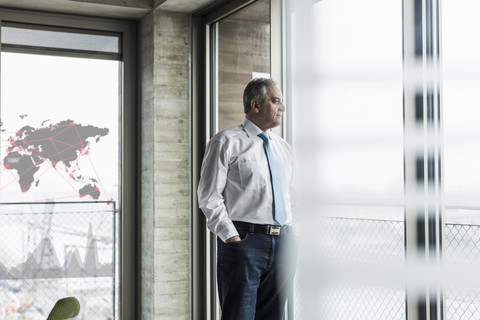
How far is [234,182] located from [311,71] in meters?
0.76

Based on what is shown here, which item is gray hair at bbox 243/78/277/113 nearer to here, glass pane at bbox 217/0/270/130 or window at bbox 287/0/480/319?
window at bbox 287/0/480/319

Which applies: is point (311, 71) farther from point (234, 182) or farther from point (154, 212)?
point (154, 212)

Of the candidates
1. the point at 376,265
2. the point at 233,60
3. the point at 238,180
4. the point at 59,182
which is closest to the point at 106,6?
the point at 233,60

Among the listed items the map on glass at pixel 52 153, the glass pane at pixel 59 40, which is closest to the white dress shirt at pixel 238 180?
the map on glass at pixel 52 153

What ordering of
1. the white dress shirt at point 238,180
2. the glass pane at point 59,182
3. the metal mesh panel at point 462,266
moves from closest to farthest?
the metal mesh panel at point 462,266 → the white dress shirt at point 238,180 → the glass pane at point 59,182

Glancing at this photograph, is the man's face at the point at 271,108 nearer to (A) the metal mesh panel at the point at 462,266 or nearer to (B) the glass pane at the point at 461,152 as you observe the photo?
(B) the glass pane at the point at 461,152

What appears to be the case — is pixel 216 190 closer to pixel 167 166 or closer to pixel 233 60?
pixel 233 60

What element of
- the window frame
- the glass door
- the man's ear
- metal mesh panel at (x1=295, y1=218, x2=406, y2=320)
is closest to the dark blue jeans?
metal mesh panel at (x1=295, y1=218, x2=406, y2=320)

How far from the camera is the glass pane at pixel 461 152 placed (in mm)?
2365

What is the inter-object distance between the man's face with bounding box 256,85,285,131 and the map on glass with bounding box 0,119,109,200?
2.10 meters

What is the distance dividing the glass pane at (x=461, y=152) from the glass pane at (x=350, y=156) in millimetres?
259

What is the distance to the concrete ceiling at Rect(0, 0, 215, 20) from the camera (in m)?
4.36

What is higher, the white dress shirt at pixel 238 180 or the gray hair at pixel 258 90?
the gray hair at pixel 258 90

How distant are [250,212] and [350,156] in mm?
517
